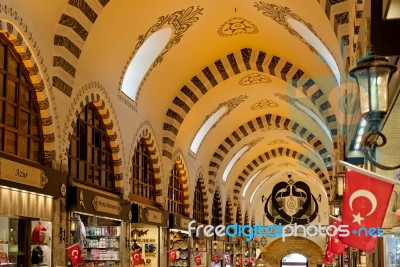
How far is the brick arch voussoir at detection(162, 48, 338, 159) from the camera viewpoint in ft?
49.4

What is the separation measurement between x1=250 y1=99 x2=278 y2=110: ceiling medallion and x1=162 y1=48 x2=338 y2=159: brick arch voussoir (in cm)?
361

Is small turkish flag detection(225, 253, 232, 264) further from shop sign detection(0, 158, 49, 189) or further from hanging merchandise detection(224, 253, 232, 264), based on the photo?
shop sign detection(0, 158, 49, 189)

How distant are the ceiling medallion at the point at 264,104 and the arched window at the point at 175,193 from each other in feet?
11.2

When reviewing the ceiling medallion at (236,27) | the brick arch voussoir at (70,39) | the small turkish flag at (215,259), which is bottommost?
the small turkish flag at (215,259)

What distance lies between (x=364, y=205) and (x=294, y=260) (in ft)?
110

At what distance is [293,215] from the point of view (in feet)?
112

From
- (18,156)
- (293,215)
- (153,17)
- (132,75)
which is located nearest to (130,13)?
(153,17)

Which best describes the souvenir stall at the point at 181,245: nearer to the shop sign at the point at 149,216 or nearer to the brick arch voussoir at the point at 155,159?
the brick arch voussoir at the point at 155,159

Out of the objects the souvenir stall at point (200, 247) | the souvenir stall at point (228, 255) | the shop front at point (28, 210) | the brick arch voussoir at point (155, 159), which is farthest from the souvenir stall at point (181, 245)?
the shop front at point (28, 210)

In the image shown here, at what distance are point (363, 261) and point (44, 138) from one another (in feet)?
15.5

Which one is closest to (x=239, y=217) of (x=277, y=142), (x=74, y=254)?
(x=277, y=142)

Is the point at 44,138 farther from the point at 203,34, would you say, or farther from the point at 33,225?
the point at 203,34

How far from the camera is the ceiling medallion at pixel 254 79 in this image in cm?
1669

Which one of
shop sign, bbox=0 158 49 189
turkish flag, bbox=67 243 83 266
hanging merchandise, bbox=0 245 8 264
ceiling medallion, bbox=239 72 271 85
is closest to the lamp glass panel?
shop sign, bbox=0 158 49 189
